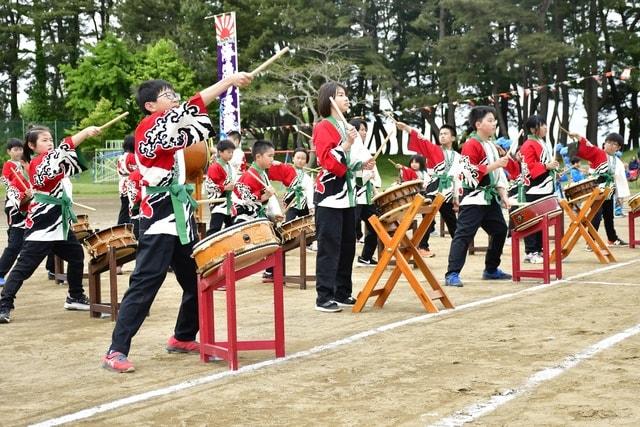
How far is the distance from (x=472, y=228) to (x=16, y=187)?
462 centimetres

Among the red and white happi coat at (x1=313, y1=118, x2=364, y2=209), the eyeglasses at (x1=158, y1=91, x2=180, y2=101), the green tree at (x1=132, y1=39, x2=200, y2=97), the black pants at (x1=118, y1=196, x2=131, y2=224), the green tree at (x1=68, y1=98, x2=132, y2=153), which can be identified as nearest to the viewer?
the eyeglasses at (x1=158, y1=91, x2=180, y2=101)

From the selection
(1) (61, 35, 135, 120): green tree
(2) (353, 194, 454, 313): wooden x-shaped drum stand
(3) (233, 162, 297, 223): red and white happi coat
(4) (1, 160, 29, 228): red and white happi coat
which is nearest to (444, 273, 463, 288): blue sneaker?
(2) (353, 194, 454, 313): wooden x-shaped drum stand

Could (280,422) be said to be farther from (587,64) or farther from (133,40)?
(133,40)

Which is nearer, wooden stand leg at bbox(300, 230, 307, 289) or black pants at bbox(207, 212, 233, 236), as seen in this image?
wooden stand leg at bbox(300, 230, 307, 289)

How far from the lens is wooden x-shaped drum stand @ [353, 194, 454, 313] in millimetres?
7016

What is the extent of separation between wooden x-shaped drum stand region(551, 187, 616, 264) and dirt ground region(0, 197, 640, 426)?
198 cm

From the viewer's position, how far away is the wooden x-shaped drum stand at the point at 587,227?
33.7 ft

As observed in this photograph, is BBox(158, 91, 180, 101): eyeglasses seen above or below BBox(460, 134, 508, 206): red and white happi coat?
above

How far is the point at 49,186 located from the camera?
7637 mm

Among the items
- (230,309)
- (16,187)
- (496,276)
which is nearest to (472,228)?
(496,276)

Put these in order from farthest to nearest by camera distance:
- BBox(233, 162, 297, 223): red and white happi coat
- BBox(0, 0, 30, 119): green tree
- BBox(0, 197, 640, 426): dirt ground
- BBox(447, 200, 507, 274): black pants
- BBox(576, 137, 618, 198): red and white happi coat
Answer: BBox(0, 0, 30, 119): green tree < BBox(576, 137, 618, 198): red and white happi coat < BBox(233, 162, 297, 223): red and white happi coat < BBox(447, 200, 507, 274): black pants < BBox(0, 197, 640, 426): dirt ground

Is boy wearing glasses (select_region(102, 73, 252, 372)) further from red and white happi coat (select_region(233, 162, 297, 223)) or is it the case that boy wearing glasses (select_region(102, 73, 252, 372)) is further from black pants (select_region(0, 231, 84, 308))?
red and white happi coat (select_region(233, 162, 297, 223))

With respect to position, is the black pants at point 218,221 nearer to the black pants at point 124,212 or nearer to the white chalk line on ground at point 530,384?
the black pants at point 124,212

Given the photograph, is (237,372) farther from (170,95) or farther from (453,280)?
(453,280)
